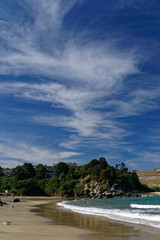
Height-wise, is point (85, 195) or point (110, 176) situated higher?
point (110, 176)

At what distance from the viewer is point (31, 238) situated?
1161 centimetres

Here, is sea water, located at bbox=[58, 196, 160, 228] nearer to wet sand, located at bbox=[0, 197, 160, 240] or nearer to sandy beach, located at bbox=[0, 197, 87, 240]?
wet sand, located at bbox=[0, 197, 160, 240]

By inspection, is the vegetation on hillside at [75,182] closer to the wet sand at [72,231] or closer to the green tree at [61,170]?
the green tree at [61,170]

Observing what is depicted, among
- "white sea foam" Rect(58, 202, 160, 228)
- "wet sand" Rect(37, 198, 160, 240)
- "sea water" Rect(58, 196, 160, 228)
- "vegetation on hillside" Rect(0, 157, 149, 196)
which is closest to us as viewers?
"wet sand" Rect(37, 198, 160, 240)

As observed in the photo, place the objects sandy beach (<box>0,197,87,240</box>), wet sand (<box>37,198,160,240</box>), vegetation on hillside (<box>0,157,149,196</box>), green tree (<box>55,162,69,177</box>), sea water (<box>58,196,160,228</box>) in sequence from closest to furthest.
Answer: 1. sandy beach (<box>0,197,87,240</box>)
2. wet sand (<box>37,198,160,240</box>)
3. sea water (<box>58,196,160,228</box>)
4. vegetation on hillside (<box>0,157,149,196</box>)
5. green tree (<box>55,162,69,177</box>)

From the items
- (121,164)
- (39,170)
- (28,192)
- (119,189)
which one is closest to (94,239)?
(28,192)

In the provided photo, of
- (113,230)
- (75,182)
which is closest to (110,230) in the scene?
(113,230)

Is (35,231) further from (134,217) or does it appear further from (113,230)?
(134,217)

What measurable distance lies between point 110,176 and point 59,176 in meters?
31.5

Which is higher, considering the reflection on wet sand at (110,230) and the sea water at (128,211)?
the reflection on wet sand at (110,230)

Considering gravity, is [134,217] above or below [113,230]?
below

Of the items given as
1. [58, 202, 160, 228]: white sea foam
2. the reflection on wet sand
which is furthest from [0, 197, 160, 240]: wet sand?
[58, 202, 160, 228]: white sea foam

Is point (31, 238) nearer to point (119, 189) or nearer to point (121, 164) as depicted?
point (119, 189)

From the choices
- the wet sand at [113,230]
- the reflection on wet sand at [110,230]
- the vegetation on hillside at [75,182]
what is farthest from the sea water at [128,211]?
the vegetation on hillside at [75,182]
